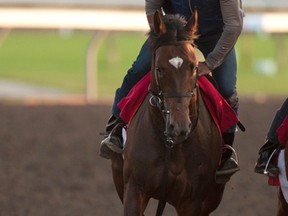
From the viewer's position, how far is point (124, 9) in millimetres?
22078

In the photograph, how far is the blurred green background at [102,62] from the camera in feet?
90.8

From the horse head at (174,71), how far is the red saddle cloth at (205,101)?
18.5 inches

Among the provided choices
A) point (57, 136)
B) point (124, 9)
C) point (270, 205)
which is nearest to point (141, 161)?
point (270, 205)

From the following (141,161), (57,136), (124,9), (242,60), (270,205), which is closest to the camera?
(141,161)

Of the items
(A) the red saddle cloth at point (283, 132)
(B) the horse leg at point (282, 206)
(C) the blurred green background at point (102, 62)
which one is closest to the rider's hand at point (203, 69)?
(A) the red saddle cloth at point (283, 132)

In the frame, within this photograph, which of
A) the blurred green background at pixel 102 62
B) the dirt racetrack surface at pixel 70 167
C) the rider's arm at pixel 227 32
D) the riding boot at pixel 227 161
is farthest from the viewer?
the blurred green background at pixel 102 62

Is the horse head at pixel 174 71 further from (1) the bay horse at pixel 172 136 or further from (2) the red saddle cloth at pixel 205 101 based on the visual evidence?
(2) the red saddle cloth at pixel 205 101

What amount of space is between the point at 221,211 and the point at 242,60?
78.5 feet

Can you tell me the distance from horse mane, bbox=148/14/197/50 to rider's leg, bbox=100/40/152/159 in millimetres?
Answer: 593

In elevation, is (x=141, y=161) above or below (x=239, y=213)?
above

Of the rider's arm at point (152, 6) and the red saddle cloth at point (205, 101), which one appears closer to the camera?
the red saddle cloth at point (205, 101)

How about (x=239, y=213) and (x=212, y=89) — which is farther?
(x=239, y=213)

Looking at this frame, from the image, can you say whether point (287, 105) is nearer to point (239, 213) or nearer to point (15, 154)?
point (239, 213)

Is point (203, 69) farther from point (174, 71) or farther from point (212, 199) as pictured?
point (212, 199)
